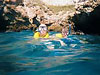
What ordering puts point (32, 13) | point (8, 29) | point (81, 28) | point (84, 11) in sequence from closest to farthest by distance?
point (84, 11)
point (81, 28)
point (8, 29)
point (32, 13)

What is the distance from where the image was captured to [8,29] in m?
55.9

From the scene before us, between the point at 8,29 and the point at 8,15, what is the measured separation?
27.9ft

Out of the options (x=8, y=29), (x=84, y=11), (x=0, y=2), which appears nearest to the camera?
(x=84, y=11)

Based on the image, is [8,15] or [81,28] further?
[8,15]

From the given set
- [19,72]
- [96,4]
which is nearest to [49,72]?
[19,72]

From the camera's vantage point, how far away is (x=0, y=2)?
61938 millimetres

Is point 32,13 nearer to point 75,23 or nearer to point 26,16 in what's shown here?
point 26,16

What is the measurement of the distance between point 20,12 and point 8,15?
1326 cm

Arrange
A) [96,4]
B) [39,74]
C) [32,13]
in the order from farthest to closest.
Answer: [32,13] < [96,4] < [39,74]

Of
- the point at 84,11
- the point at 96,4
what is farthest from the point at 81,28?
the point at 96,4

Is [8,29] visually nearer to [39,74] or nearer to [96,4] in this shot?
[96,4]

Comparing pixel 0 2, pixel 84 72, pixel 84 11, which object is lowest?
pixel 84 72

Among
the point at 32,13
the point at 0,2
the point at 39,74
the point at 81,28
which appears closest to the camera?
the point at 39,74

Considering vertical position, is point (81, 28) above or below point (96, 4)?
below
